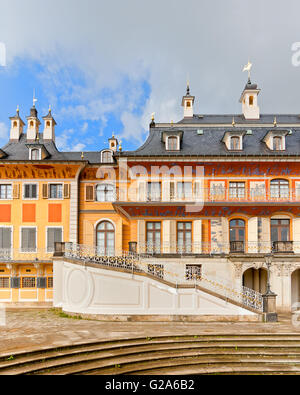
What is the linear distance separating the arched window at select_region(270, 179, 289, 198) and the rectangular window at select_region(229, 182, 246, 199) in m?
2.14

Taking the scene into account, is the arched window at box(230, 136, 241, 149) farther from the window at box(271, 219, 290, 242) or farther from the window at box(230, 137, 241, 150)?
the window at box(271, 219, 290, 242)

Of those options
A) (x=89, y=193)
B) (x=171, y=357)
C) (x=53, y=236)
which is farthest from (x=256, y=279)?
(x=53, y=236)

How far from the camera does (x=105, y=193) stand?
27.7m

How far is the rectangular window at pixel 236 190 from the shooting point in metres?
25.1

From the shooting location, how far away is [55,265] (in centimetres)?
2083

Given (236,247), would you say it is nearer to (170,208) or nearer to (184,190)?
(170,208)

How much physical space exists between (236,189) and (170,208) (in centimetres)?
528

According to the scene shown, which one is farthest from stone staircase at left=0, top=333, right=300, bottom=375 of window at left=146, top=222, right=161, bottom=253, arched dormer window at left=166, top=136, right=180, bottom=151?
arched dormer window at left=166, top=136, right=180, bottom=151

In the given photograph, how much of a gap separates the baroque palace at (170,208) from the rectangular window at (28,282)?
0.17 feet

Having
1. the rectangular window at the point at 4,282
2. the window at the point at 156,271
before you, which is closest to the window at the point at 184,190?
the window at the point at 156,271

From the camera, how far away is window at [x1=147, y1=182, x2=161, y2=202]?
24834 mm

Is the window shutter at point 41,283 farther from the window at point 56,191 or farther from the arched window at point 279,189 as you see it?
the arched window at point 279,189

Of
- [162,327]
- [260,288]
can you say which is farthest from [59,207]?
[260,288]

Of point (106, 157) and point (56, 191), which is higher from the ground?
point (106, 157)
